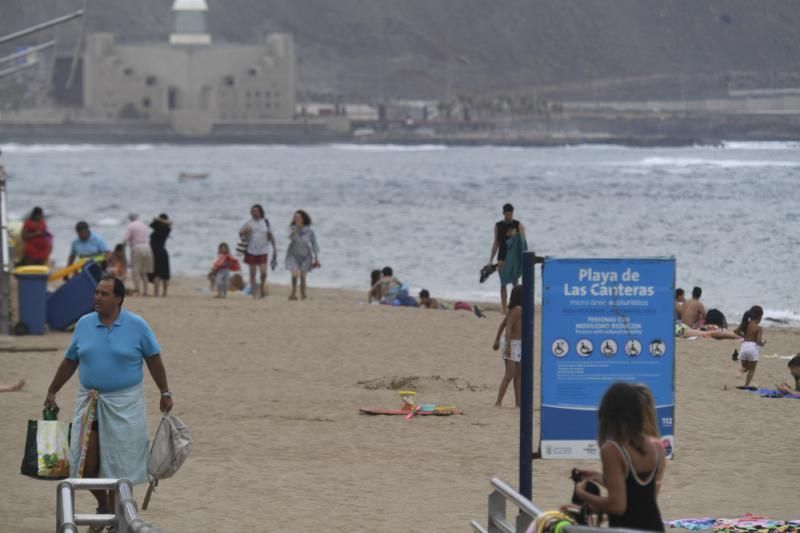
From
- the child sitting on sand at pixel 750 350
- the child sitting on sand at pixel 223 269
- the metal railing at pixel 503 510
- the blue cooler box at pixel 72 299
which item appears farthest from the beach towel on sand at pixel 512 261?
the metal railing at pixel 503 510

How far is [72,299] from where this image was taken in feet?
52.7

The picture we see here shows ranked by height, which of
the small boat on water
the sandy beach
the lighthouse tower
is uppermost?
the lighthouse tower

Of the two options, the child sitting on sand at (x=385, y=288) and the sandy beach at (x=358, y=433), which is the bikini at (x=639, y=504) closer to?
the sandy beach at (x=358, y=433)

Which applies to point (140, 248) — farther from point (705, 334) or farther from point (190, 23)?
point (190, 23)

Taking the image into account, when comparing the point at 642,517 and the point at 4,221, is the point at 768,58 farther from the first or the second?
the point at 642,517

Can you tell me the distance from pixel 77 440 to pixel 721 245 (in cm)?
3491

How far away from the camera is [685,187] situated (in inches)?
2950

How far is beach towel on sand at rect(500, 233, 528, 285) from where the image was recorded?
54.9ft

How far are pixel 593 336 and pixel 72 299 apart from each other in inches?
408

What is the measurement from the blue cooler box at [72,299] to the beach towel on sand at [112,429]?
29.4 ft

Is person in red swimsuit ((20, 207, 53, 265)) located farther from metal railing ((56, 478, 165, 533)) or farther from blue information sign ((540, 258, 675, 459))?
metal railing ((56, 478, 165, 533))

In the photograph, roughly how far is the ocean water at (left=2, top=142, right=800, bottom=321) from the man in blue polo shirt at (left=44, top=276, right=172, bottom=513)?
14.3 metres

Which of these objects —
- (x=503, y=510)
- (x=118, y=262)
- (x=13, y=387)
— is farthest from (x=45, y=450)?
(x=118, y=262)

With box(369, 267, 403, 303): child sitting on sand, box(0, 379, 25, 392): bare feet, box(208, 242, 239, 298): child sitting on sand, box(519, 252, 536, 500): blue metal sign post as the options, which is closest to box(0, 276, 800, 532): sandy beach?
box(0, 379, 25, 392): bare feet
